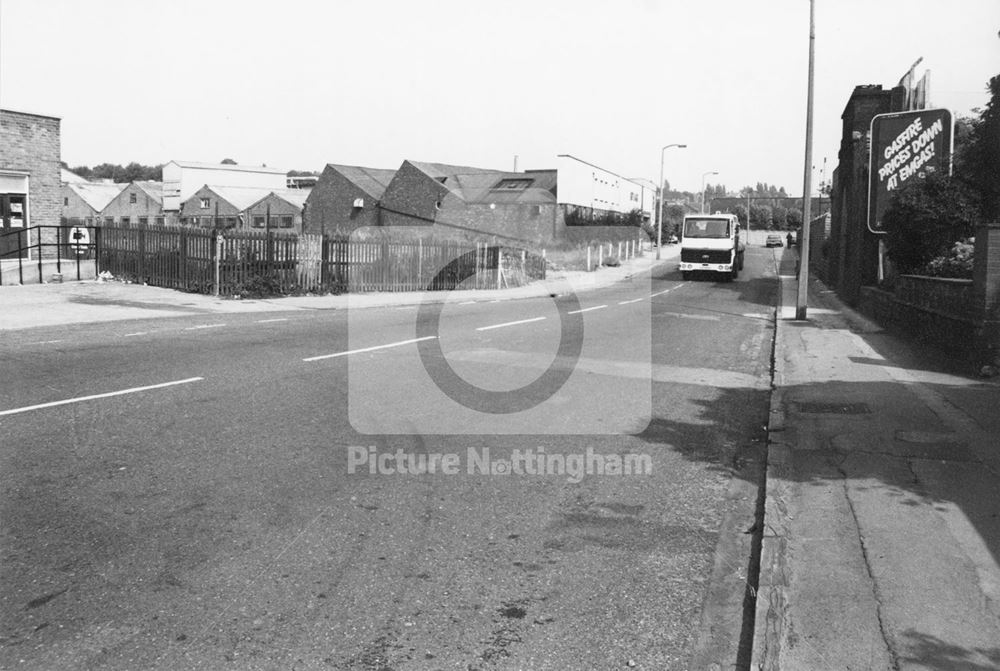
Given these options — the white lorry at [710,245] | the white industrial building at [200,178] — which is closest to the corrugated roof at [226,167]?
the white industrial building at [200,178]

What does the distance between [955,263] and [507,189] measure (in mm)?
43277

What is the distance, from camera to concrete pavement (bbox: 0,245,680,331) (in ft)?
53.0

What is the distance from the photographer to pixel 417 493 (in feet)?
19.4

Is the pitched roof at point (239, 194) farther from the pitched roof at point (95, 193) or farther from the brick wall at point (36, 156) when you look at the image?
the brick wall at point (36, 156)

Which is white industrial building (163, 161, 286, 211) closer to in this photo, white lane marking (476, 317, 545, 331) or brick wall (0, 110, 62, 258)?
brick wall (0, 110, 62, 258)

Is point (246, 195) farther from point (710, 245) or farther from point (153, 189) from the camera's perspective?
point (710, 245)

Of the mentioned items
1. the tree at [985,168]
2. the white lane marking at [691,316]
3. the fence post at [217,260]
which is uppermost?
the tree at [985,168]

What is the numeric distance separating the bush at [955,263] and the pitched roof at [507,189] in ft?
128

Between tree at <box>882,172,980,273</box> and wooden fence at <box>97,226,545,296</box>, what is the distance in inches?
577

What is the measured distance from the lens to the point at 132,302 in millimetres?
19484

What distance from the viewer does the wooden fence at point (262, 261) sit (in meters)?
21.8

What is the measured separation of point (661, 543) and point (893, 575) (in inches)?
50.6

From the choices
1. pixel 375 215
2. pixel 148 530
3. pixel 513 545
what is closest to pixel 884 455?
pixel 513 545

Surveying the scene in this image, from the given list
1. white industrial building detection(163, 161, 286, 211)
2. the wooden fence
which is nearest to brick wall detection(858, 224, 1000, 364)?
the wooden fence
